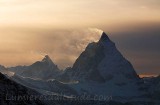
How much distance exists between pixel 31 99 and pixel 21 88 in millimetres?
4229

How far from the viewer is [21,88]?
344 feet

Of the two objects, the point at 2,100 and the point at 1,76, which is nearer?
the point at 2,100

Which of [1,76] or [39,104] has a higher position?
[1,76]

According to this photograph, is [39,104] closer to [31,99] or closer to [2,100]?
[31,99]

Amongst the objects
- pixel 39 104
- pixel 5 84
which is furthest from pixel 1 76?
pixel 39 104

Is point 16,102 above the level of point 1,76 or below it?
below

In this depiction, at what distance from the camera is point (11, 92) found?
101 meters

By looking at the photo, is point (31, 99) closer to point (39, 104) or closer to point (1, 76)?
point (39, 104)

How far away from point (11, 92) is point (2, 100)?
4561mm

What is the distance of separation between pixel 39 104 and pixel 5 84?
8.09 meters

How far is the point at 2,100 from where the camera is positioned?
96562 millimetres

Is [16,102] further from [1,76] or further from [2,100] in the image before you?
[1,76]

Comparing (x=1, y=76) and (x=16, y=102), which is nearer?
(x=16, y=102)

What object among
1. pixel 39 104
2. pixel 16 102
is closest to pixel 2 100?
pixel 16 102
